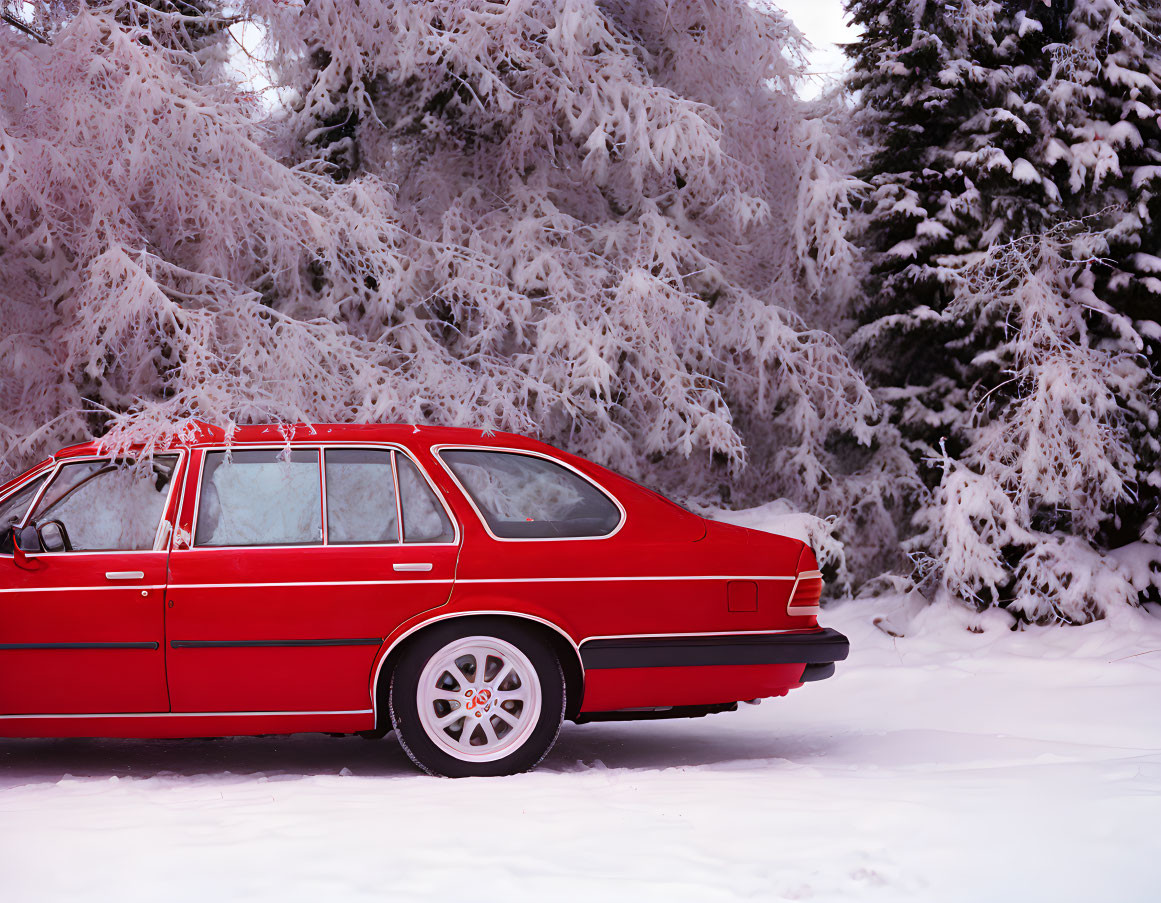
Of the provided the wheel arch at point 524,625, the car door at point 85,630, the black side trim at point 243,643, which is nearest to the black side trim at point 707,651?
the wheel arch at point 524,625

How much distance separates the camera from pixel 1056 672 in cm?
985

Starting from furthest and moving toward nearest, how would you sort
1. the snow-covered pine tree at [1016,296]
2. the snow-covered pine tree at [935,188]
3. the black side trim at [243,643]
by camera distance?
1. the snow-covered pine tree at [935,188]
2. the snow-covered pine tree at [1016,296]
3. the black side trim at [243,643]

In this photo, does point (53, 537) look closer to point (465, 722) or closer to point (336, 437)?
point (336, 437)

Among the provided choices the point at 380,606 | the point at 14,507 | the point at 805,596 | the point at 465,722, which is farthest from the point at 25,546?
the point at 805,596

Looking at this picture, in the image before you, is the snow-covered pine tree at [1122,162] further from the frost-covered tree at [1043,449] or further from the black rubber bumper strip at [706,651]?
the black rubber bumper strip at [706,651]

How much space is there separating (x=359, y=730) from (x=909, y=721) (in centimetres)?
398

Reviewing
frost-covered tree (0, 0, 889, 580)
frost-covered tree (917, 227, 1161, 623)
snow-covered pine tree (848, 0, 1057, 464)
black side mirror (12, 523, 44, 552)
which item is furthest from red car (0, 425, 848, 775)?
snow-covered pine tree (848, 0, 1057, 464)

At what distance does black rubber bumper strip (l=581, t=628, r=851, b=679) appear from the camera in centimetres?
579

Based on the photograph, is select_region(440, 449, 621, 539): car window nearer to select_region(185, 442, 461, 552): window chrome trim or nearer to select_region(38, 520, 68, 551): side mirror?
select_region(185, 442, 461, 552): window chrome trim

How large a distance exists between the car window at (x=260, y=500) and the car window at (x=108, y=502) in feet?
0.71

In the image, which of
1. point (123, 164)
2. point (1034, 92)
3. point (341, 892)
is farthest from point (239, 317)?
point (1034, 92)

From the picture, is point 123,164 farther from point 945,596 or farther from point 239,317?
point 945,596

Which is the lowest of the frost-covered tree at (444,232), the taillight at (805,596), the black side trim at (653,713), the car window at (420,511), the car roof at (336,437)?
the black side trim at (653,713)

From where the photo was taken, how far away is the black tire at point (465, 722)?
18.9 ft
